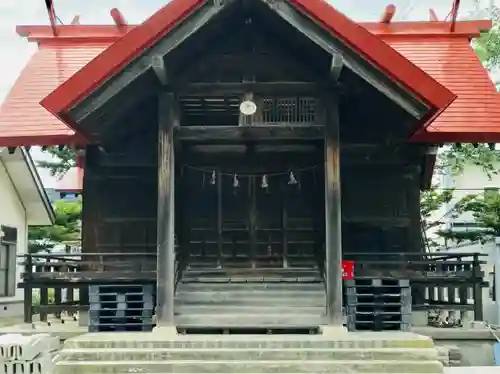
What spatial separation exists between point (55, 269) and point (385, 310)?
531 centimetres

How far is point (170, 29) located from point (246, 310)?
413 cm

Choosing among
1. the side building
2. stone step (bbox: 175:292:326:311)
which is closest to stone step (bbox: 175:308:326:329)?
stone step (bbox: 175:292:326:311)

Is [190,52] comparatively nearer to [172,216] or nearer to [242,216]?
[172,216]

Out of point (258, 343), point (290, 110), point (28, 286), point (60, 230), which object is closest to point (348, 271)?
point (258, 343)

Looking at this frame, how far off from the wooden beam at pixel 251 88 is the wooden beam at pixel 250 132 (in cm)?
51

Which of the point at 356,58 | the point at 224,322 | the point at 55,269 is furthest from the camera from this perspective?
the point at 55,269

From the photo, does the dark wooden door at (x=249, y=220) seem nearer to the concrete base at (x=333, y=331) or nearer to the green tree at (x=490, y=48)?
the concrete base at (x=333, y=331)

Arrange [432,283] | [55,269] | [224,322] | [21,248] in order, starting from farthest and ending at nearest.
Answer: [21,248], [55,269], [432,283], [224,322]

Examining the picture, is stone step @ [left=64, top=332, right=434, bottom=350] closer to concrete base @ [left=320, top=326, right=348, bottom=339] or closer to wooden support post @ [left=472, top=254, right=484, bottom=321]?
concrete base @ [left=320, top=326, right=348, bottom=339]

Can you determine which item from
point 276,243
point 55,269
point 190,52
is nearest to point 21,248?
point 55,269

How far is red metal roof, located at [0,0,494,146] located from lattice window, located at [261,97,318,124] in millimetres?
1437

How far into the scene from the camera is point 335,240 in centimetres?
927

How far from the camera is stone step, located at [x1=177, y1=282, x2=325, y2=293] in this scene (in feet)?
34.6

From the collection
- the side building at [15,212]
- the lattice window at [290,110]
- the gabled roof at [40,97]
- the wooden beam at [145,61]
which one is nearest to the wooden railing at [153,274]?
the gabled roof at [40,97]
